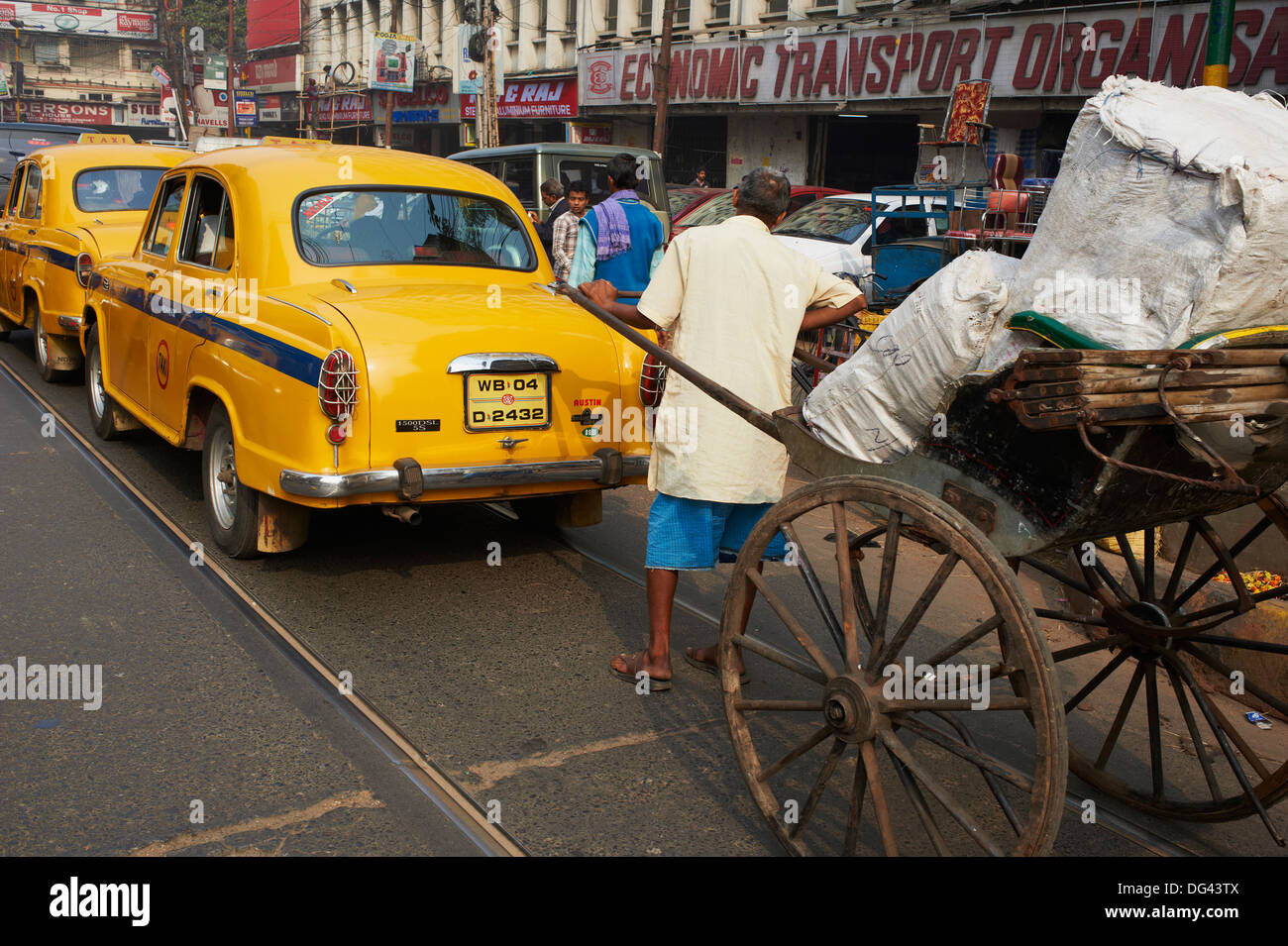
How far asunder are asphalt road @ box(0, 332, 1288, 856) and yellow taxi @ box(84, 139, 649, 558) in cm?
45

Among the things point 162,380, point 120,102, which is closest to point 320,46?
point 120,102

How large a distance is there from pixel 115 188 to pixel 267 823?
7.75 meters

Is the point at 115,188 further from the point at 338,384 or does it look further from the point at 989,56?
the point at 989,56

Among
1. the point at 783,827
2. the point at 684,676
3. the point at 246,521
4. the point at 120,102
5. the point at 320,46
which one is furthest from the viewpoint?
the point at 120,102

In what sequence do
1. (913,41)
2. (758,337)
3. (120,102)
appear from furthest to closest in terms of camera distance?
1. (120,102)
2. (913,41)
3. (758,337)

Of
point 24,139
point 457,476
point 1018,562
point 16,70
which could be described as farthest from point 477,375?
point 16,70

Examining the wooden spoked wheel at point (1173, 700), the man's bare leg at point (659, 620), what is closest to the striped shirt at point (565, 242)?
the man's bare leg at point (659, 620)

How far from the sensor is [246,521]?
203 inches

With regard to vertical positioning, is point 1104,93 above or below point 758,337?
above

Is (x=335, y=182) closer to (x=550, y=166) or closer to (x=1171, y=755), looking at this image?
(x=1171, y=755)

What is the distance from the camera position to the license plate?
4793mm

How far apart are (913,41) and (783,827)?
19.0 metres

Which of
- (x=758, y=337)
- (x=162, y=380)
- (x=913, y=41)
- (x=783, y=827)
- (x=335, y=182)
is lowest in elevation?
(x=783, y=827)

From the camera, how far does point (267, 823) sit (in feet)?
10.5
